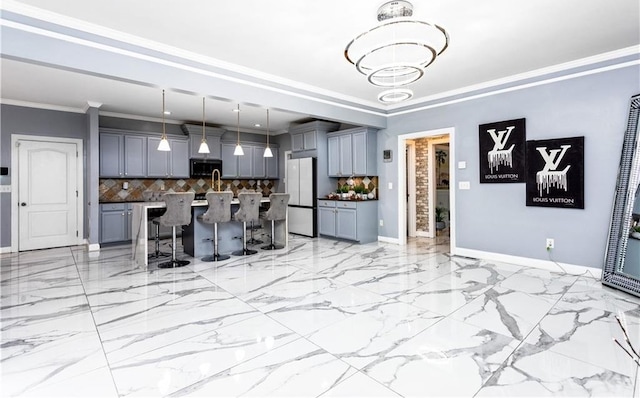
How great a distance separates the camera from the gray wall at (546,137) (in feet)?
12.3

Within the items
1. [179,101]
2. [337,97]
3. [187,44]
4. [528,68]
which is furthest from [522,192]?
[179,101]

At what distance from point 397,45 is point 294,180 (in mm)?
4647

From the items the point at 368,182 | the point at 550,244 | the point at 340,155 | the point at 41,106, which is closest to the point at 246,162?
the point at 340,155

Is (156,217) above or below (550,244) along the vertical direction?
above

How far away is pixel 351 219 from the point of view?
6.11 meters

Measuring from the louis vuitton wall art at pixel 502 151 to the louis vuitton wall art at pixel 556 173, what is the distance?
0.40 ft

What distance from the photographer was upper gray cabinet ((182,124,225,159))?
7068 millimetres

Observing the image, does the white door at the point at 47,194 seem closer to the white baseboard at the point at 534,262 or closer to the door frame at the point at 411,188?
the door frame at the point at 411,188

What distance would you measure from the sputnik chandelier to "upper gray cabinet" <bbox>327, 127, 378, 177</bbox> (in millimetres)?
2290

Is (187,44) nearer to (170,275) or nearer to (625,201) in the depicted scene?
(170,275)

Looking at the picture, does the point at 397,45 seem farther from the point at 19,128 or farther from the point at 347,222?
the point at 19,128

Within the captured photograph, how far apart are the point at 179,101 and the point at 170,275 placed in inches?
121

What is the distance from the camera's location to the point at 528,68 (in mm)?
4188

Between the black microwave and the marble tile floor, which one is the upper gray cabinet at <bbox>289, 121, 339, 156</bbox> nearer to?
the black microwave
